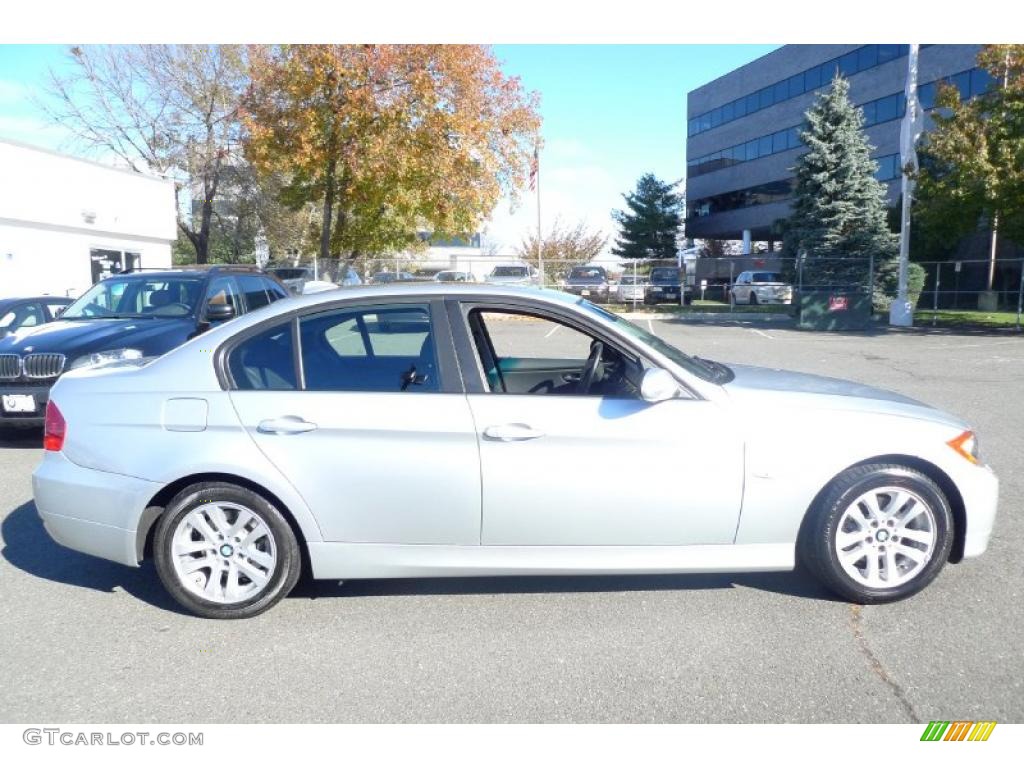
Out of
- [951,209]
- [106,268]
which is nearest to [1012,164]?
[951,209]

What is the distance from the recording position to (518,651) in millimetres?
3604

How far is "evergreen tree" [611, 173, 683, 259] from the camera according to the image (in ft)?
188

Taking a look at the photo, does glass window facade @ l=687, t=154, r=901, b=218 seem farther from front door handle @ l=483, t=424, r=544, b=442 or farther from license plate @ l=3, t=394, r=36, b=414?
front door handle @ l=483, t=424, r=544, b=442

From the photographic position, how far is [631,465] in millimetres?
3801

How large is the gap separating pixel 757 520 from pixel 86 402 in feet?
11.2

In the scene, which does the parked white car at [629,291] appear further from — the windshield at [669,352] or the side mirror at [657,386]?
the side mirror at [657,386]

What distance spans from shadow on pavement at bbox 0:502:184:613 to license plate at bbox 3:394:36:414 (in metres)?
2.43

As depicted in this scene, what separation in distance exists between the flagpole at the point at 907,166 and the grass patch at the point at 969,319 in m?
1.07

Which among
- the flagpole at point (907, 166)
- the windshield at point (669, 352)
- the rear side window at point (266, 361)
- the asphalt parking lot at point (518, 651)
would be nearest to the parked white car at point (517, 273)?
the flagpole at point (907, 166)

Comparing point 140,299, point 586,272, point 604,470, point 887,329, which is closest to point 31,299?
point 140,299

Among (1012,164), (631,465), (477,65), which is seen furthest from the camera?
(477,65)

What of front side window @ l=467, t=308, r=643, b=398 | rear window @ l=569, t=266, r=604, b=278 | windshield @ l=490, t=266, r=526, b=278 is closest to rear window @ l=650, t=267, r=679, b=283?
rear window @ l=569, t=266, r=604, b=278

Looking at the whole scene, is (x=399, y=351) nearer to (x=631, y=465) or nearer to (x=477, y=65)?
(x=631, y=465)

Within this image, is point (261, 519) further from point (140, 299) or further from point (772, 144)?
point (772, 144)
